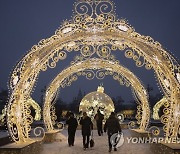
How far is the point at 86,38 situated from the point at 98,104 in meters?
10.1

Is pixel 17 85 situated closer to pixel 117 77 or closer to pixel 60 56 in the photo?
pixel 60 56

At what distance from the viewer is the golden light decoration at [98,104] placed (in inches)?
725

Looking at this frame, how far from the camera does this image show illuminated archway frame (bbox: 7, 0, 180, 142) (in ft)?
25.9

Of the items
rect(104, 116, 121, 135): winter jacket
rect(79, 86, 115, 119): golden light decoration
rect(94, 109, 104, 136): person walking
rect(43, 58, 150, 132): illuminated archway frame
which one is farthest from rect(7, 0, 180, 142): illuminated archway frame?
rect(79, 86, 115, 119): golden light decoration

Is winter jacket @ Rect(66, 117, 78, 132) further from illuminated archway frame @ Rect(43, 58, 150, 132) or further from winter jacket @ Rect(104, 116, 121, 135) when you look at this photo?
illuminated archway frame @ Rect(43, 58, 150, 132)

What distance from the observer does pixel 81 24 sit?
7957mm

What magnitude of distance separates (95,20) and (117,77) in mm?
5665

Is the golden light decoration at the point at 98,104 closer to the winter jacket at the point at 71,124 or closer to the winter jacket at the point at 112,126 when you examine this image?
the winter jacket at the point at 71,124

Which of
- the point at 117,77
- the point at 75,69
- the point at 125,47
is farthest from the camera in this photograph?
the point at 117,77

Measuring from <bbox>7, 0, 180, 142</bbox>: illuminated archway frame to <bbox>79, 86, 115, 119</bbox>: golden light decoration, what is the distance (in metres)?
9.82

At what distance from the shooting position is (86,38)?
878cm

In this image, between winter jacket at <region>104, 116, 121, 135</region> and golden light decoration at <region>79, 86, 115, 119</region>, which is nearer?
winter jacket at <region>104, 116, 121, 135</region>

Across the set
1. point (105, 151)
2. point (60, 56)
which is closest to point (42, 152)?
point (105, 151)

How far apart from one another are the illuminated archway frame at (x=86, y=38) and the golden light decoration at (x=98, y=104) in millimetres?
9820
